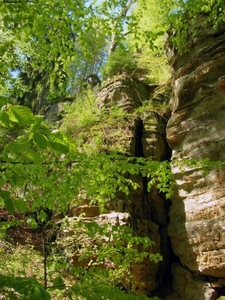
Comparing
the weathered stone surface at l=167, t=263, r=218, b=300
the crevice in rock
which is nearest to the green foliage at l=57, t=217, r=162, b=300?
the weathered stone surface at l=167, t=263, r=218, b=300

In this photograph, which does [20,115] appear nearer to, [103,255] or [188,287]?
[103,255]

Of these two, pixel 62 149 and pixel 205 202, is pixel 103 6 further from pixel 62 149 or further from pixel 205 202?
pixel 205 202

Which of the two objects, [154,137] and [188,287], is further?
[154,137]

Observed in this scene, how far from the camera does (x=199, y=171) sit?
7621mm

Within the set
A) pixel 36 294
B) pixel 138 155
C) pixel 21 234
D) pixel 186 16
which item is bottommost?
pixel 36 294

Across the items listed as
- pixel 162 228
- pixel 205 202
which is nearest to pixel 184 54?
pixel 205 202

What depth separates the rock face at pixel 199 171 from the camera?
690 centimetres

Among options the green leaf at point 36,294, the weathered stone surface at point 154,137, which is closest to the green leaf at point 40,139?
the green leaf at point 36,294

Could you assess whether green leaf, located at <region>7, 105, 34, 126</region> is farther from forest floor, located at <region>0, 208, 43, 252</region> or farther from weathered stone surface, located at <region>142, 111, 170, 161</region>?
weathered stone surface, located at <region>142, 111, 170, 161</region>

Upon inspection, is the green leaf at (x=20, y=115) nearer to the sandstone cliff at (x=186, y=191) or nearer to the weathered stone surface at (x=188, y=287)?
the sandstone cliff at (x=186, y=191)

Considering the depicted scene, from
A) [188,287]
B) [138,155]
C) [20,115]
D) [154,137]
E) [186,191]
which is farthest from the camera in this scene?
[154,137]

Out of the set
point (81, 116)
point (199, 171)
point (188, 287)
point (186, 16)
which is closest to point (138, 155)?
point (199, 171)

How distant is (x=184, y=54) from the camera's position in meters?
9.59

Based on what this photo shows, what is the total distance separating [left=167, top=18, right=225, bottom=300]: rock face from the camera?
6.90 meters
